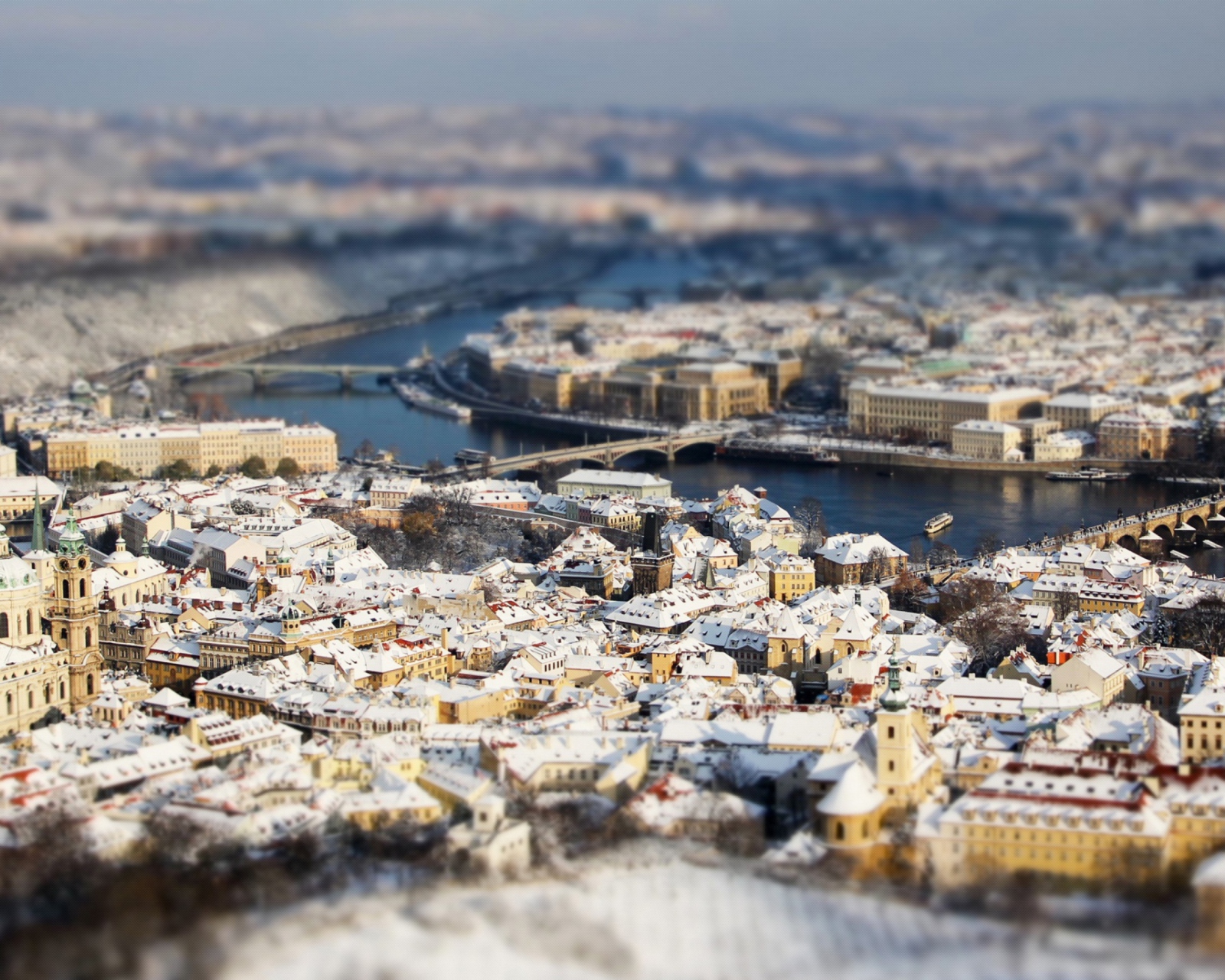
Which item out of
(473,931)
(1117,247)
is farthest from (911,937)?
(1117,247)

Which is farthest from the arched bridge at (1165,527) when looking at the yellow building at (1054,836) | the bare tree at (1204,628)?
the yellow building at (1054,836)

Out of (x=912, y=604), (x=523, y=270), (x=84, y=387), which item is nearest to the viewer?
(x=912, y=604)

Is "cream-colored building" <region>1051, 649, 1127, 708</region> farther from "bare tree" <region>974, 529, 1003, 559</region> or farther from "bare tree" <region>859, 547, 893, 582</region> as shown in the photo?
"bare tree" <region>974, 529, 1003, 559</region>

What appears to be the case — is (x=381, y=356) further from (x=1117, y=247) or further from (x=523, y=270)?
(x=1117, y=247)

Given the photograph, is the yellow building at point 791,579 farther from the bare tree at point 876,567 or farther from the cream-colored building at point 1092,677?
the cream-colored building at point 1092,677

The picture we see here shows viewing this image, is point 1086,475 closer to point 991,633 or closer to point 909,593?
point 909,593

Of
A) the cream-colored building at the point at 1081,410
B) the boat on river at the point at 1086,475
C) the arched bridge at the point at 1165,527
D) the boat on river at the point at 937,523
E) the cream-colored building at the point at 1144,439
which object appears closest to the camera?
the arched bridge at the point at 1165,527
